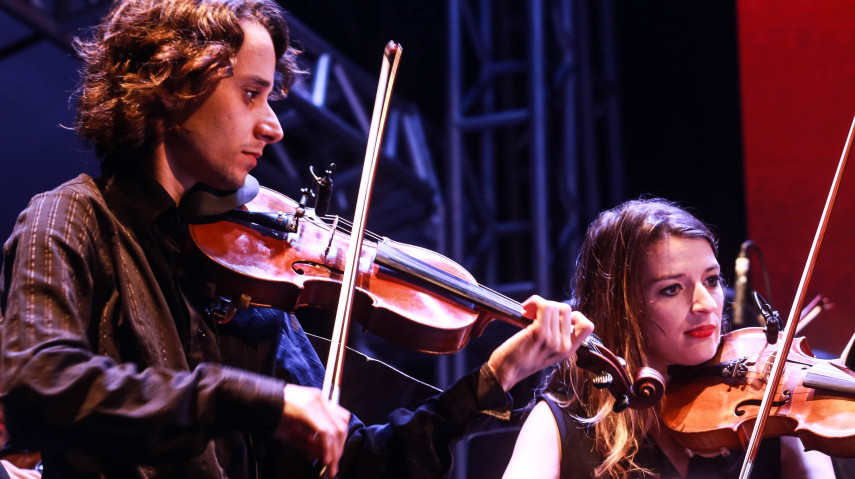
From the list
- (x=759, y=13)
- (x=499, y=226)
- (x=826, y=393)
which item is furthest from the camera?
(x=499, y=226)

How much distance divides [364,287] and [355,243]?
0.31m

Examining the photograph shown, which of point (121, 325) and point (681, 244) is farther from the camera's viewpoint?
point (681, 244)

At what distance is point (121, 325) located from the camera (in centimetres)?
139

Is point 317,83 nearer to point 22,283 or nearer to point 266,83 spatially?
point 266,83

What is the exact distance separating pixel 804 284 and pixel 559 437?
0.68 m

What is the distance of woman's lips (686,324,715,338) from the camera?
204cm

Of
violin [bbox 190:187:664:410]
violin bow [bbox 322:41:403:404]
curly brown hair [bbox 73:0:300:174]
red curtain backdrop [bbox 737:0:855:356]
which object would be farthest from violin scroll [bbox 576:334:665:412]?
red curtain backdrop [bbox 737:0:855:356]

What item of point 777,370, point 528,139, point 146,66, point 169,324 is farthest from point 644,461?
point 528,139

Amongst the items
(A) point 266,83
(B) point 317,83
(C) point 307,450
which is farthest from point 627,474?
(B) point 317,83

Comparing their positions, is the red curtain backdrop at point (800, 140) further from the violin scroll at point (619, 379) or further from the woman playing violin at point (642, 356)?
the violin scroll at point (619, 379)

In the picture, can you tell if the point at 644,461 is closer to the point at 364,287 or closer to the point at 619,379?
the point at 619,379

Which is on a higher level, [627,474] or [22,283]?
[22,283]

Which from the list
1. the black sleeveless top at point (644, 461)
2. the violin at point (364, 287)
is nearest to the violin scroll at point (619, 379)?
the violin at point (364, 287)

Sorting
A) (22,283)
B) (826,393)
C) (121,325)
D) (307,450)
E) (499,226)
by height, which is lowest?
(499,226)
